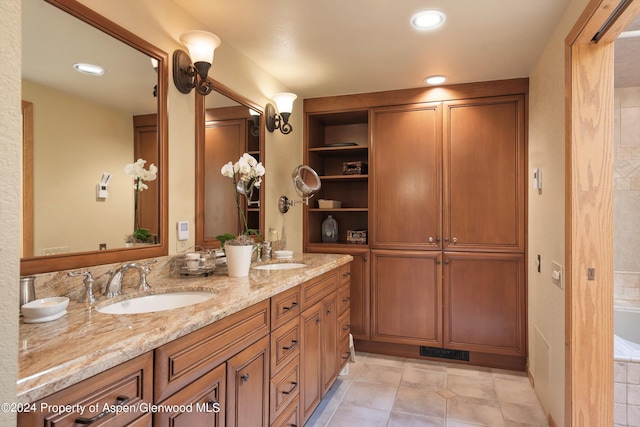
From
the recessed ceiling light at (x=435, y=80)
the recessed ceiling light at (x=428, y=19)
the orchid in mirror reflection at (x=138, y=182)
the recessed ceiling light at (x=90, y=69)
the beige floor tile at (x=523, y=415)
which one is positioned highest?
the recessed ceiling light at (x=435, y=80)

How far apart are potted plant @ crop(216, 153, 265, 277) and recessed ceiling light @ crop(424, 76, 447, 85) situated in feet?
5.40

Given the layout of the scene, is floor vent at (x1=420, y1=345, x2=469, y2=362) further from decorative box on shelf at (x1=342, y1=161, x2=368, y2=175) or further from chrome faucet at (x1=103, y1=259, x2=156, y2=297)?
chrome faucet at (x1=103, y1=259, x2=156, y2=297)

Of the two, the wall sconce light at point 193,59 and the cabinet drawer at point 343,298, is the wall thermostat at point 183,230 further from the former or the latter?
the cabinet drawer at point 343,298

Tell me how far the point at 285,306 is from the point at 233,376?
0.47 meters

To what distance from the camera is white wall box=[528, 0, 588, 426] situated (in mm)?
1895

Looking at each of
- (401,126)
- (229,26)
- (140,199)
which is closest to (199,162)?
(140,199)

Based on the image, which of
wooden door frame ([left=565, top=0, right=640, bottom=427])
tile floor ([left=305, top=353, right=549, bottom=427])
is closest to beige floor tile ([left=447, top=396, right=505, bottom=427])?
tile floor ([left=305, top=353, right=549, bottom=427])

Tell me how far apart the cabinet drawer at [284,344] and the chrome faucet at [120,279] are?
595 mm

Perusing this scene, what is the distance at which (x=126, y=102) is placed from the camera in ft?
5.08

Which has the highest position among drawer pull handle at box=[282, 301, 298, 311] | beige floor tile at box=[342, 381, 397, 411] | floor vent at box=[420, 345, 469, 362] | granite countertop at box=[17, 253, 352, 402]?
granite countertop at box=[17, 253, 352, 402]

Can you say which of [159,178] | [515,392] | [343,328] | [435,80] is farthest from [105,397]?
[435,80]

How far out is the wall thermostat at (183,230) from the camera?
182cm

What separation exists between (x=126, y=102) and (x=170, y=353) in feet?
3.66

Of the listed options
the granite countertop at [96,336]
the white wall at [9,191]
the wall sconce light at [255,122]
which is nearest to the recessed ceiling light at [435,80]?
the wall sconce light at [255,122]
